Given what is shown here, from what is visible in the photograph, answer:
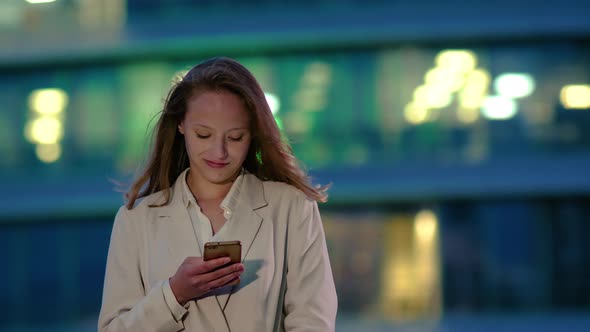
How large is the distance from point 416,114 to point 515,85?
1.99 metres

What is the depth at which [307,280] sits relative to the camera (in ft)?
11.5

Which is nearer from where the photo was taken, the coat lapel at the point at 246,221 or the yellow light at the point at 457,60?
the coat lapel at the point at 246,221

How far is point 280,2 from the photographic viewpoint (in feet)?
73.4

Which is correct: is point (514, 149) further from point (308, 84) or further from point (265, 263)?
point (265, 263)

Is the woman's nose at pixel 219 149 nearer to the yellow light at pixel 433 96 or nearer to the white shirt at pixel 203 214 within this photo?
the white shirt at pixel 203 214

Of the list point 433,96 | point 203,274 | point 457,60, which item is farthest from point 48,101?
point 203,274

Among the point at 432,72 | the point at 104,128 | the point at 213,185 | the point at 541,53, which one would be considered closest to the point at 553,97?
the point at 541,53

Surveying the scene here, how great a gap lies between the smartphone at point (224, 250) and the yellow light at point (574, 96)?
794 inches

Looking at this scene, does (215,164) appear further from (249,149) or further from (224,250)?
(224,250)

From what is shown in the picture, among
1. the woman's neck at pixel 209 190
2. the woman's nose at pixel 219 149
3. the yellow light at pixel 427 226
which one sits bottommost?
the yellow light at pixel 427 226

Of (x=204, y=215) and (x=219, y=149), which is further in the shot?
(x=204, y=215)

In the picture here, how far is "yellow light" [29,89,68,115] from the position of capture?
23.4m

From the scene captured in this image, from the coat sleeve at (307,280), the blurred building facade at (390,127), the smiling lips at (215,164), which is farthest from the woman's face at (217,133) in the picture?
the blurred building facade at (390,127)

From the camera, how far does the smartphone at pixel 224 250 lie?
10.7ft
